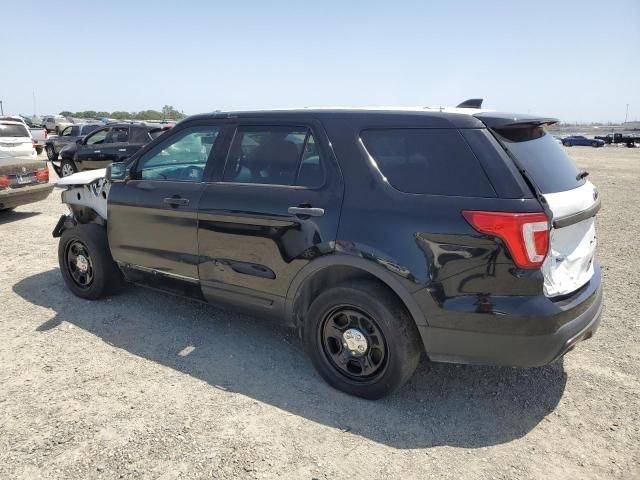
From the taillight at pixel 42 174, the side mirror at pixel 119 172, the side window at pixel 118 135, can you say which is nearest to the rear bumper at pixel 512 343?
the side mirror at pixel 119 172

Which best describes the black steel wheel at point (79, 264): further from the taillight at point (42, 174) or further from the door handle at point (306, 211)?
the taillight at point (42, 174)

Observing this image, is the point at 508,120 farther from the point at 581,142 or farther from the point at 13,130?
the point at 581,142

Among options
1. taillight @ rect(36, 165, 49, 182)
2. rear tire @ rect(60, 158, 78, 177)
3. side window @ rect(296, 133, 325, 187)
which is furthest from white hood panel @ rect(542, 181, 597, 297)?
rear tire @ rect(60, 158, 78, 177)

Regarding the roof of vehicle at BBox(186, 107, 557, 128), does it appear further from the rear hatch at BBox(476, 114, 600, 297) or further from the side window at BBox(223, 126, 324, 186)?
the side window at BBox(223, 126, 324, 186)

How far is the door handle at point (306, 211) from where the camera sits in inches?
122

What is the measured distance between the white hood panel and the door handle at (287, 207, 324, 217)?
1.31 metres

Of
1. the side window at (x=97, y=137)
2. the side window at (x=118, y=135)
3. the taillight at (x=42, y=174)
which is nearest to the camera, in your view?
the taillight at (x=42, y=174)

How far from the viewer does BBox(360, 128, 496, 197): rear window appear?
268 cm

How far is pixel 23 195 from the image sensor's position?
838cm

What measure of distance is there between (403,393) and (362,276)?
33.4 inches

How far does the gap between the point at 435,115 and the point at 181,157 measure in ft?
7.87

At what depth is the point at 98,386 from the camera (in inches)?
129

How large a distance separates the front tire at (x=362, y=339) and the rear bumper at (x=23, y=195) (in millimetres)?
7167

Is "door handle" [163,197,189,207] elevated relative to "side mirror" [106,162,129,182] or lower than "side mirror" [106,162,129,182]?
lower
